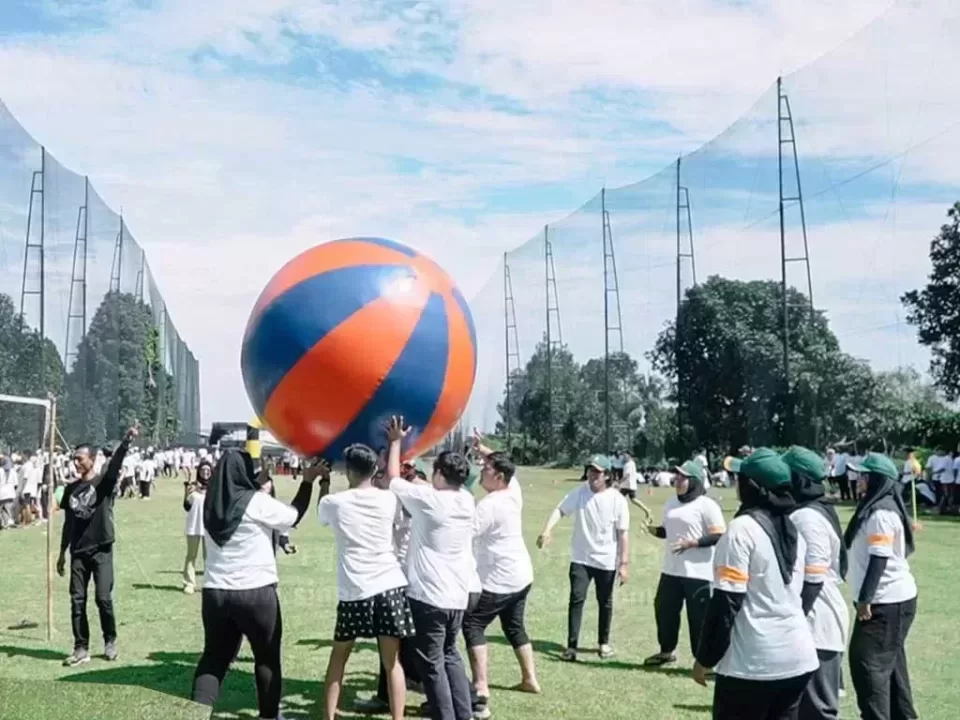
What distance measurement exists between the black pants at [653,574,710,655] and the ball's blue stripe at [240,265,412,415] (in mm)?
4286

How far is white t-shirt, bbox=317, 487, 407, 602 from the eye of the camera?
6.48m

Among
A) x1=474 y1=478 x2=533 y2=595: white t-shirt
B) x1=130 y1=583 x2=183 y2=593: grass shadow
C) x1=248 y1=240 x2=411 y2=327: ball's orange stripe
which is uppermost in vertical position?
x1=248 y1=240 x2=411 y2=327: ball's orange stripe

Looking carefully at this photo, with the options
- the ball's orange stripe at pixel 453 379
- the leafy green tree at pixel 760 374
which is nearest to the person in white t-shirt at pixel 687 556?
the ball's orange stripe at pixel 453 379

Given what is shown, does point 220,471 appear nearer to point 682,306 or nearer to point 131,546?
point 131,546

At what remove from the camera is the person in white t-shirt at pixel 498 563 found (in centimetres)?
803

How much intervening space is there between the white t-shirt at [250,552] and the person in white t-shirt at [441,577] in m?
0.78

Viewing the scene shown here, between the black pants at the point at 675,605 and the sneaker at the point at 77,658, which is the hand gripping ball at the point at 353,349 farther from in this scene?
the sneaker at the point at 77,658

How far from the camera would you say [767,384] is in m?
29.1

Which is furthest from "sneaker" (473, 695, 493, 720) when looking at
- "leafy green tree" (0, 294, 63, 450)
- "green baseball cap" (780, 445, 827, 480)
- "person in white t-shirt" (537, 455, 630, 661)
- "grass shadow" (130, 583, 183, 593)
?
"leafy green tree" (0, 294, 63, 450)

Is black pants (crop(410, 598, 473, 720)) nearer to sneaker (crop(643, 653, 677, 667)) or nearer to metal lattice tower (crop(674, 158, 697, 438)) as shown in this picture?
sneaker (crop(643, 653, 677, 667))

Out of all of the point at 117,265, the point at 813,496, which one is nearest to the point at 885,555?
the point at 813,496

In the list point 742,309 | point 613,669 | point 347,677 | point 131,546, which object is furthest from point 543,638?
point 742,309

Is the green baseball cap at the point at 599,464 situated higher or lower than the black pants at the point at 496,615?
higher

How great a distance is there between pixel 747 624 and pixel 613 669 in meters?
4.55
